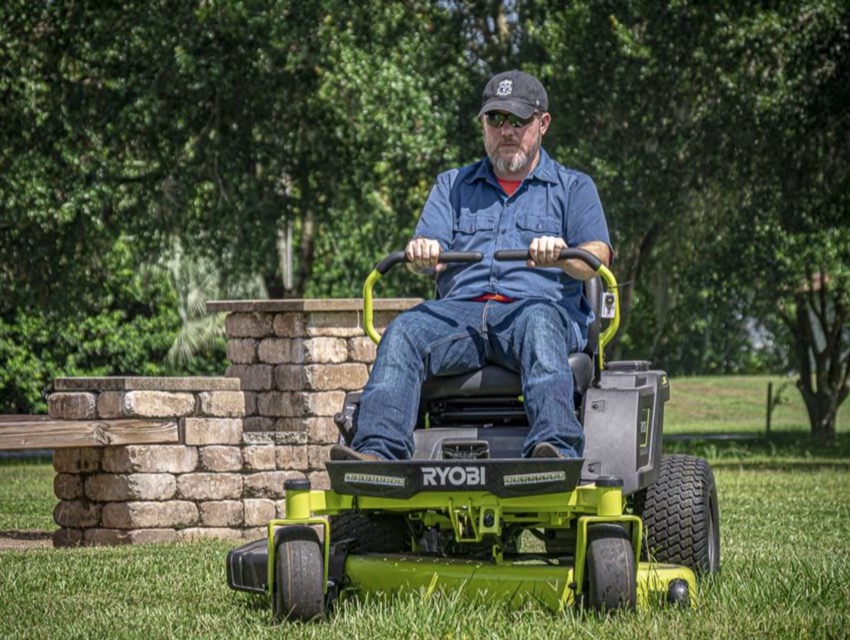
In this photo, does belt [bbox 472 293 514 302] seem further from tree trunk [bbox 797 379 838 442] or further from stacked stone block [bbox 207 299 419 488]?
tree trunk [bbox 797 379 838 442]

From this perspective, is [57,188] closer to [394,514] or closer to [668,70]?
[668,70]

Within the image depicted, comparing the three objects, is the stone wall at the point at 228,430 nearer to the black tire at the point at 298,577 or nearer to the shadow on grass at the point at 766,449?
the black tire at the point at 298,577

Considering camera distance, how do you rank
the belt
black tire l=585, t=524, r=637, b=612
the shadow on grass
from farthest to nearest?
the shadow on grass → the belt → black tire l=585, t=524, r=637, b=612

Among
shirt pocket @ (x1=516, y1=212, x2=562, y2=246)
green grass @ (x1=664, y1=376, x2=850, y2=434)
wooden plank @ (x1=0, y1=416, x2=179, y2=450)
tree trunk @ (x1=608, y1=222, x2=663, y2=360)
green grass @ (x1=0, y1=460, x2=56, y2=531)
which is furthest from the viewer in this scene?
green grass @ (x1=664, y1=376, x2=850, y2=434)

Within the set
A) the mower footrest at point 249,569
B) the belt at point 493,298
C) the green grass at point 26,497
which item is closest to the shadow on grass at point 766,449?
the green grass at point 26,497

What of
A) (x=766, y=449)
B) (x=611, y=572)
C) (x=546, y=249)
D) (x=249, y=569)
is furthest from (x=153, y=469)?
(x=766, y=449)

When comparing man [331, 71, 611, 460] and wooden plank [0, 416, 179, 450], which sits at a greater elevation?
man [331, 71, 611, 460]

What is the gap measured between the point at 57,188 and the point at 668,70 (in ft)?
24.0

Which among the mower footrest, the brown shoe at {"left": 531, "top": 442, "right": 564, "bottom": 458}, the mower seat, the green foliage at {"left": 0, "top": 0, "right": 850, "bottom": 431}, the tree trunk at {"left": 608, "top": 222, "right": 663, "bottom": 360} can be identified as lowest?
the mower footrest

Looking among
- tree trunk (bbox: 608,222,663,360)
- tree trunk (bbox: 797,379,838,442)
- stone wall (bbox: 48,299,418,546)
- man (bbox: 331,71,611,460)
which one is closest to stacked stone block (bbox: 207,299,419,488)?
stone wall (bbox: 48,299,418,546)

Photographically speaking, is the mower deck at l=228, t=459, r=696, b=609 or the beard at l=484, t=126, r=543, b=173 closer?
the mower deck at l=228, t=459, r=696, b=609

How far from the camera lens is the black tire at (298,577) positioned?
208 inches

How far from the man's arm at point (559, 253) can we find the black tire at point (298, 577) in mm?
1257

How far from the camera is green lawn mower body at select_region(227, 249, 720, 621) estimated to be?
5.16 m
